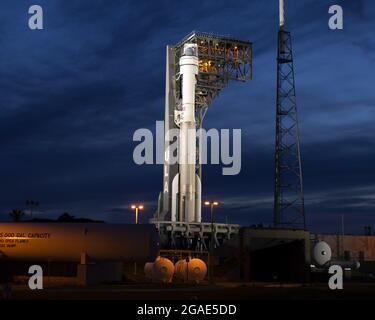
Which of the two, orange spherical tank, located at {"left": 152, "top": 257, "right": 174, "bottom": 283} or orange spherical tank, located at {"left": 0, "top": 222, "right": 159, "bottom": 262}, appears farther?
orange spherical tank, located at {"left": 152, "top": 257, "right": 174, "bottom": 283}

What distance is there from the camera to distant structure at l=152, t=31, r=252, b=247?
84000mm

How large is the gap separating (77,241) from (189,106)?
124 ft

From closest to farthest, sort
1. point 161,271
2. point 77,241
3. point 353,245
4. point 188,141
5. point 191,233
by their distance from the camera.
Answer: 1. point 77,241
2. point 161,271
3. point 191,233
4. point 188,141
5. point 353,245

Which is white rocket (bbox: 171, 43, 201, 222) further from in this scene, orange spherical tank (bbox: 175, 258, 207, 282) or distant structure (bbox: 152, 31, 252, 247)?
orange spherical tank (bbox: 175, 258, 207, 282)

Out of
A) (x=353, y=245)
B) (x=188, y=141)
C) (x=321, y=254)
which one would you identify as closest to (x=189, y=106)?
(x=188, y=141)

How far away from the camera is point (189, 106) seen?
8512 cm

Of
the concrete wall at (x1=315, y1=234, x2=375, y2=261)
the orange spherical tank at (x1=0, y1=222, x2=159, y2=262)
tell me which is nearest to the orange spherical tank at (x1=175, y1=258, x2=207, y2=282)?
the orange spherical tank at (x1=0, y1=222, x2=159, y2=262)

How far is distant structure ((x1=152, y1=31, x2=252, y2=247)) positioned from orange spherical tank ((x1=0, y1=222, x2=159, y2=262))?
94.1ft

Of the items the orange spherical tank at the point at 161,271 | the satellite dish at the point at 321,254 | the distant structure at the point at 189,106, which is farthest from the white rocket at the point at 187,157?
the orange spherical tank at the point at 161,271

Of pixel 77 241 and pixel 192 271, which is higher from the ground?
pixel 77 241

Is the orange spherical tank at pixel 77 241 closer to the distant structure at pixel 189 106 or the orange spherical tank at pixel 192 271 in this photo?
the orange spherical tank at pixel 192 271

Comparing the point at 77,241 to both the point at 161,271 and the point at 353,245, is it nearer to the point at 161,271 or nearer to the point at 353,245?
the point at 161,271
